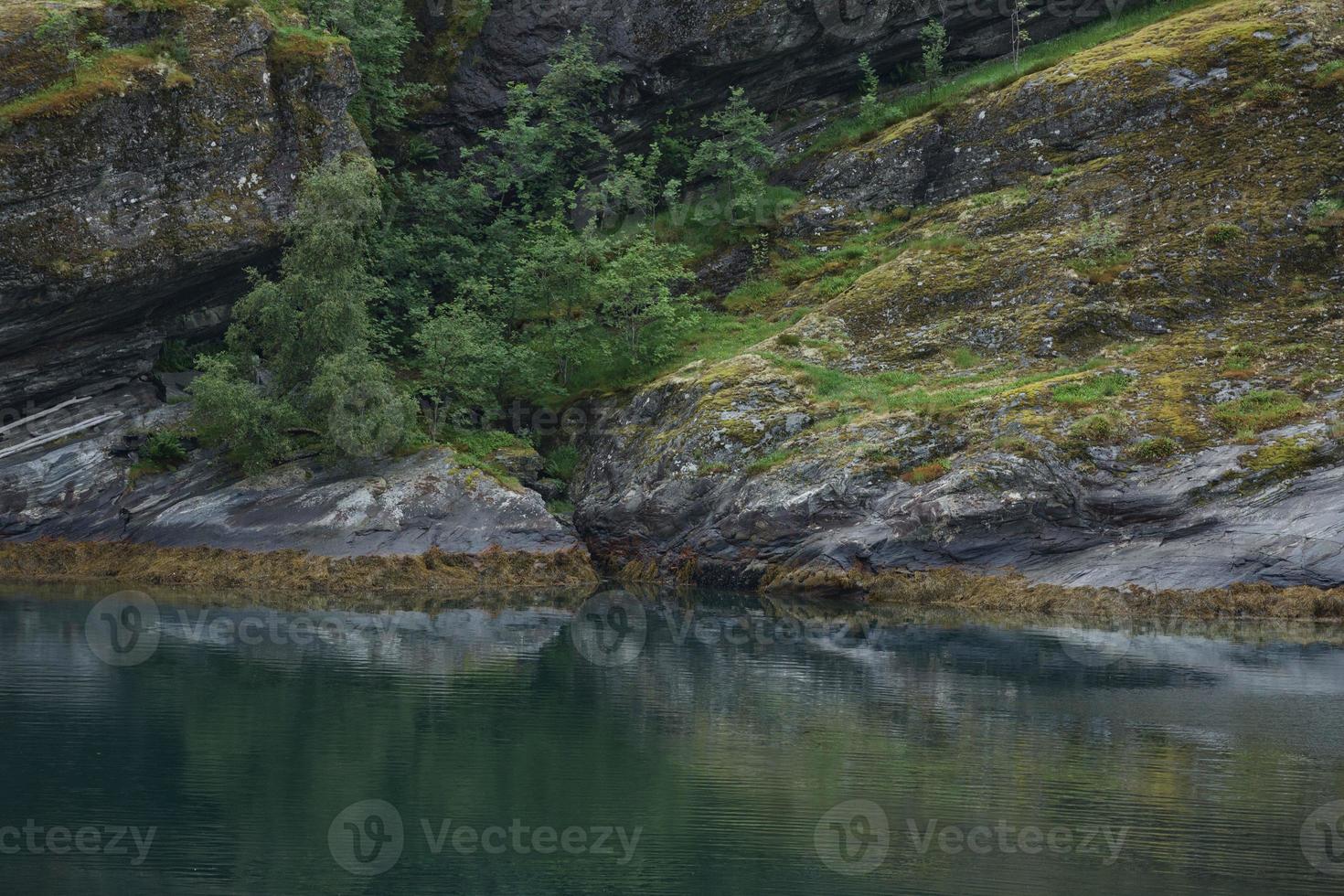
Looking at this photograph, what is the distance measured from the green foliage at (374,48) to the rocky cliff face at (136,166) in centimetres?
457

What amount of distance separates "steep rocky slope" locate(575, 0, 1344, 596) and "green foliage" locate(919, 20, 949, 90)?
11.6ft

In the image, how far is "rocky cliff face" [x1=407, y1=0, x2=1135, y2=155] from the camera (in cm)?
5106

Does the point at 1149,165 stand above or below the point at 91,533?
above

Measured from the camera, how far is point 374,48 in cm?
4762

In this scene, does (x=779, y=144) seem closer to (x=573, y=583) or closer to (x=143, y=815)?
(x=573, y=583)

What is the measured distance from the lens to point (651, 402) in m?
→ 40.9

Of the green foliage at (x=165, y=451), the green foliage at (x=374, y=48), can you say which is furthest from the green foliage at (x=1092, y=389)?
the green foliage at (x=374, y=48)

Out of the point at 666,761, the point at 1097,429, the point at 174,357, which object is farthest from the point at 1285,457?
the point at 174,357

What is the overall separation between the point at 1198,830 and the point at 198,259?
110 ft

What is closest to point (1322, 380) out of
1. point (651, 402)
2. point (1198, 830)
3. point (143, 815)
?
point (651, 402)

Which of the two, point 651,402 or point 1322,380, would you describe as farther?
point 651,402

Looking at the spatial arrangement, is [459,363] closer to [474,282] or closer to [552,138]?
[474,282]

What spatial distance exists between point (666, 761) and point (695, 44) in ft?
133

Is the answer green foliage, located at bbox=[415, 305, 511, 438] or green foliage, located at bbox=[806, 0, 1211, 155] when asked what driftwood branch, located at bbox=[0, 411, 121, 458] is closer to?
green foliage, located at bbox=[415, 305, 511, 438]
